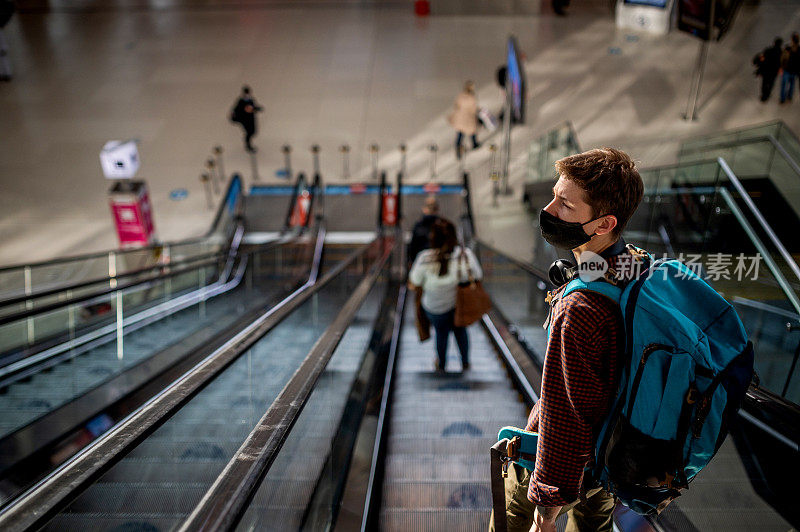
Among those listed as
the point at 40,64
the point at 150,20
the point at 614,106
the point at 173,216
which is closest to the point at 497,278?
the point at 173,216

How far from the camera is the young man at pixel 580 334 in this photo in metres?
1.16

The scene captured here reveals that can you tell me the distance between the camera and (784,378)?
3.00 m

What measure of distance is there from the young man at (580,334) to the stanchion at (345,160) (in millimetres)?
9861

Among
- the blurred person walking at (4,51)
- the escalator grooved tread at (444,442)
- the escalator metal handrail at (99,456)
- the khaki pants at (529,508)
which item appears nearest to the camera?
the escalator metal handrail at (99,456)

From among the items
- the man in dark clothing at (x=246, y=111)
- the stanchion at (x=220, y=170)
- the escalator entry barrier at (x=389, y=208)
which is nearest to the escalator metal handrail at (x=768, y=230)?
the escalator entry barrier at (x=389, y=208)

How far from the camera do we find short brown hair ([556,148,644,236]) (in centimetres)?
118

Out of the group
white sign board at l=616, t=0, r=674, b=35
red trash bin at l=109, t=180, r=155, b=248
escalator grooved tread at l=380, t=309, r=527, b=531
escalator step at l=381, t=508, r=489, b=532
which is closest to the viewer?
escalator step at l=381, t=508, r=489, b=532

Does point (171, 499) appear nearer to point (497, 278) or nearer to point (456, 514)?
point (456, 514)

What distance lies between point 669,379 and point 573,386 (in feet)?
0.65

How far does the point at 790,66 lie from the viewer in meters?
10.5

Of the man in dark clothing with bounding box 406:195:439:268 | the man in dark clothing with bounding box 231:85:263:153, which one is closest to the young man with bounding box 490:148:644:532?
the man in dark clothing with bounding box 406:195:439:268

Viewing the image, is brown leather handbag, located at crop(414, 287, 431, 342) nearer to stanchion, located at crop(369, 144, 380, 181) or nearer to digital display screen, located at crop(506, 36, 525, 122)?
digital display screen, located at crop(506, 36, 525, 122)

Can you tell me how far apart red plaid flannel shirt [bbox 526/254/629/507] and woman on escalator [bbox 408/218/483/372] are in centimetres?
258

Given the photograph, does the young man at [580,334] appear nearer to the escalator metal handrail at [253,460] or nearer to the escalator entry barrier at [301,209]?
the escalator metal handrail at [253,460]
